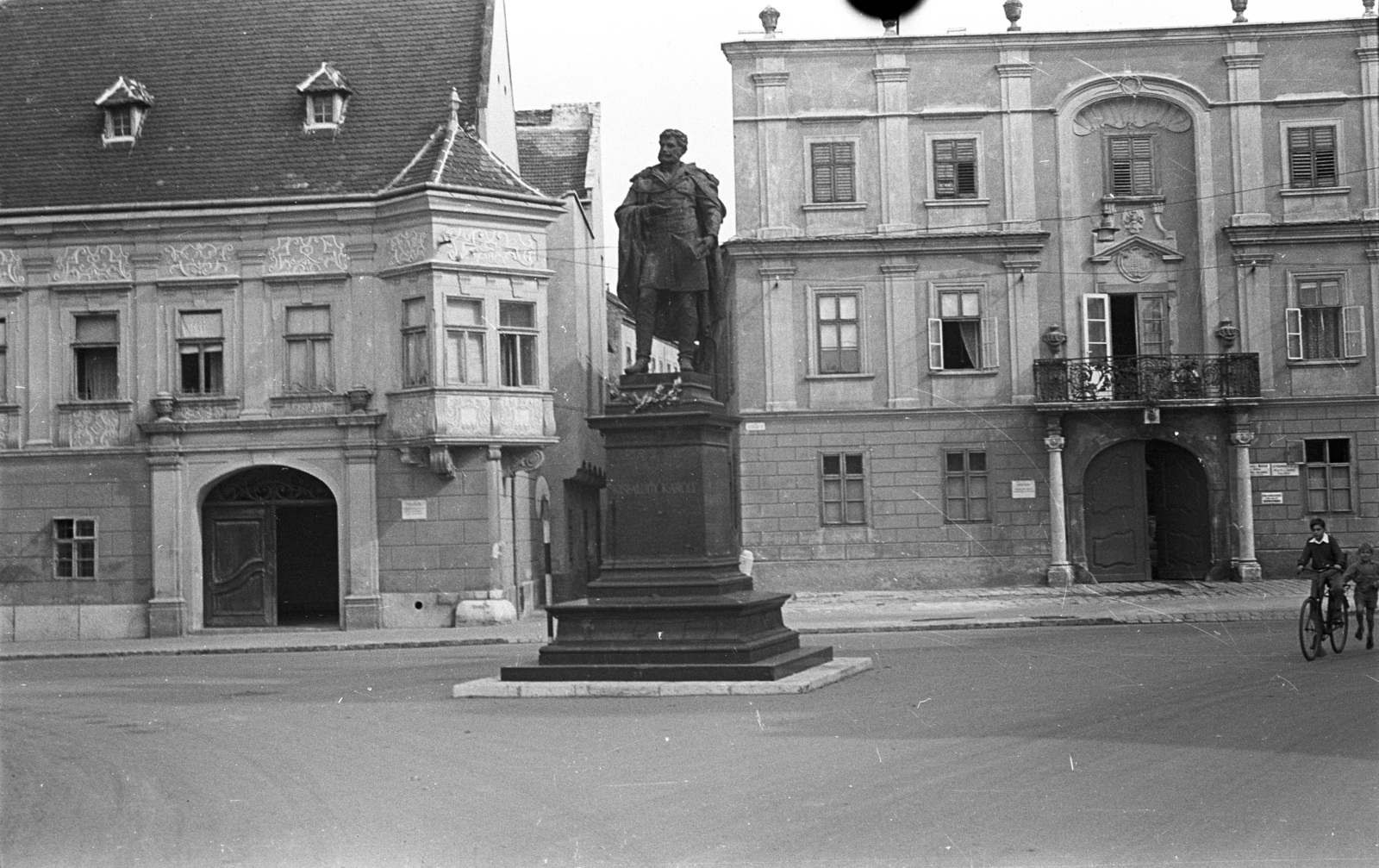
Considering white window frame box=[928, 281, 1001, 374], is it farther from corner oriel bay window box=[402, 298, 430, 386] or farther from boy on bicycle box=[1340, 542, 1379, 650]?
boy on bicycle box=[1340, 542, 1379, 650]

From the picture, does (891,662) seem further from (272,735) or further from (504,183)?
(504,183)

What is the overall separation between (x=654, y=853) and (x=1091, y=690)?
798 cm

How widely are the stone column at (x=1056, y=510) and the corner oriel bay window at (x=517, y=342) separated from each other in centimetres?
1113

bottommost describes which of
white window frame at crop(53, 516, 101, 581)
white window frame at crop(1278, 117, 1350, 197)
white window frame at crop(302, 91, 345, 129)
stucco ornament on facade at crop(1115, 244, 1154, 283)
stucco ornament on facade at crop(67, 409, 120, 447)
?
white window frame at crop(53, 516, 101, 581)

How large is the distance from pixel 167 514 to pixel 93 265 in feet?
15.8

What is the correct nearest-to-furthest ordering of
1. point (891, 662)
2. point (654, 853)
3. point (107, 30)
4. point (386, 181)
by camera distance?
point (654, 853) < point (891, 662) < point (386, 181) < point (107, 30)

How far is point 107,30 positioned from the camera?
111 feet

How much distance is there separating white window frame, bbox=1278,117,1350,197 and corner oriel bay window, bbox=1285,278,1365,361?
1.81 m

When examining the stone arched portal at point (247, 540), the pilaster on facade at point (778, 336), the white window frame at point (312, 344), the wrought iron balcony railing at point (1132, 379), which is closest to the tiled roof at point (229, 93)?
the white window frame at point (312, 344)

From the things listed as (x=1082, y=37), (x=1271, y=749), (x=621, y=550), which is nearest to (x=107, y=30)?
(x=1082, y=37)

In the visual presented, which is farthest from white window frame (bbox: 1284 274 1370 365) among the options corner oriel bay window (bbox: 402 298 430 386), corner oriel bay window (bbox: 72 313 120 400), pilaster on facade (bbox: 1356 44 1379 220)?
corner oriel bay window (bbox: 72 313 120 400)

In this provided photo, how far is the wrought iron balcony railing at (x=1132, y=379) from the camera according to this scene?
114 ft

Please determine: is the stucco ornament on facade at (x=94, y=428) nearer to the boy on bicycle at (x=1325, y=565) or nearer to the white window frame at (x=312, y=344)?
the white window frame at (x=312, y=344)

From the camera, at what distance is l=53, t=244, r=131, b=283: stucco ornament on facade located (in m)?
30.7
